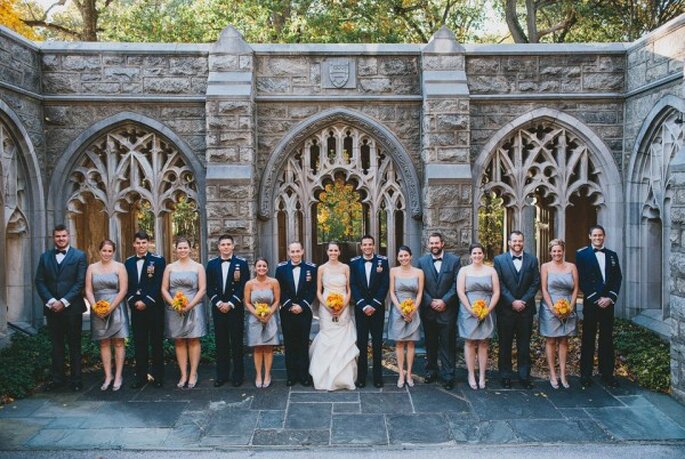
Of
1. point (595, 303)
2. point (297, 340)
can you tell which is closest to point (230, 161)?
point (297, 340)

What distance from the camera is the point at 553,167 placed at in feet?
25.4

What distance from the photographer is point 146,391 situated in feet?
18.6

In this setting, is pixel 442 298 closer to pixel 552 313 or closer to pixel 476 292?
pixel 476 292

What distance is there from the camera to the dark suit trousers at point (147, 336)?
5672 mm

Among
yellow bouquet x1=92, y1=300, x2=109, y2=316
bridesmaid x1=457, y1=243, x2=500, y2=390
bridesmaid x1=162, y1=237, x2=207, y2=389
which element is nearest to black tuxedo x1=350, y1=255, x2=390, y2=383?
bridesmaid x1=457, y1=243, x2=500, y2=390

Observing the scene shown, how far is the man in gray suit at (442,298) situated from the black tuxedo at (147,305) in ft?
8.94

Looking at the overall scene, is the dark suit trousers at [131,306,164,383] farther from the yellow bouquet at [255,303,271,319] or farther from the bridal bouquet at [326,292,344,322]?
the bridal bouquet at [326,292,344,322]

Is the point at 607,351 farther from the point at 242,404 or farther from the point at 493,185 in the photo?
the point at 242,404

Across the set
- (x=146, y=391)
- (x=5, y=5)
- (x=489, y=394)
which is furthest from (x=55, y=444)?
(x=5, y=5)

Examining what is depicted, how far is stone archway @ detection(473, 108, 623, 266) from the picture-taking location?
7617mm

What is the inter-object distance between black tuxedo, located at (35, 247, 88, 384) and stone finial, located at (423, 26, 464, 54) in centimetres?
495

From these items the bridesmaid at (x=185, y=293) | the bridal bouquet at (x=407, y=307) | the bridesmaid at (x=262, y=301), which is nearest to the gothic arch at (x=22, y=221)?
the bridesmaid at (x=185, y=293)

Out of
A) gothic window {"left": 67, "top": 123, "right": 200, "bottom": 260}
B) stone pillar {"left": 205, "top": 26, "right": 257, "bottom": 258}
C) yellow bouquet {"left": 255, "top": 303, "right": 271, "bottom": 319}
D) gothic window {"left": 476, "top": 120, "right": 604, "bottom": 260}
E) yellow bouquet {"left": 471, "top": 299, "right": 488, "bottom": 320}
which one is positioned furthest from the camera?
gothic window {"left": 476, "top": 120, "right": 604, "bottom": 260}

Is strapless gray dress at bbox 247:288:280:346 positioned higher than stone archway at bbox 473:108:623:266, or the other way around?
stone archway at bbox 473:108:623:266
